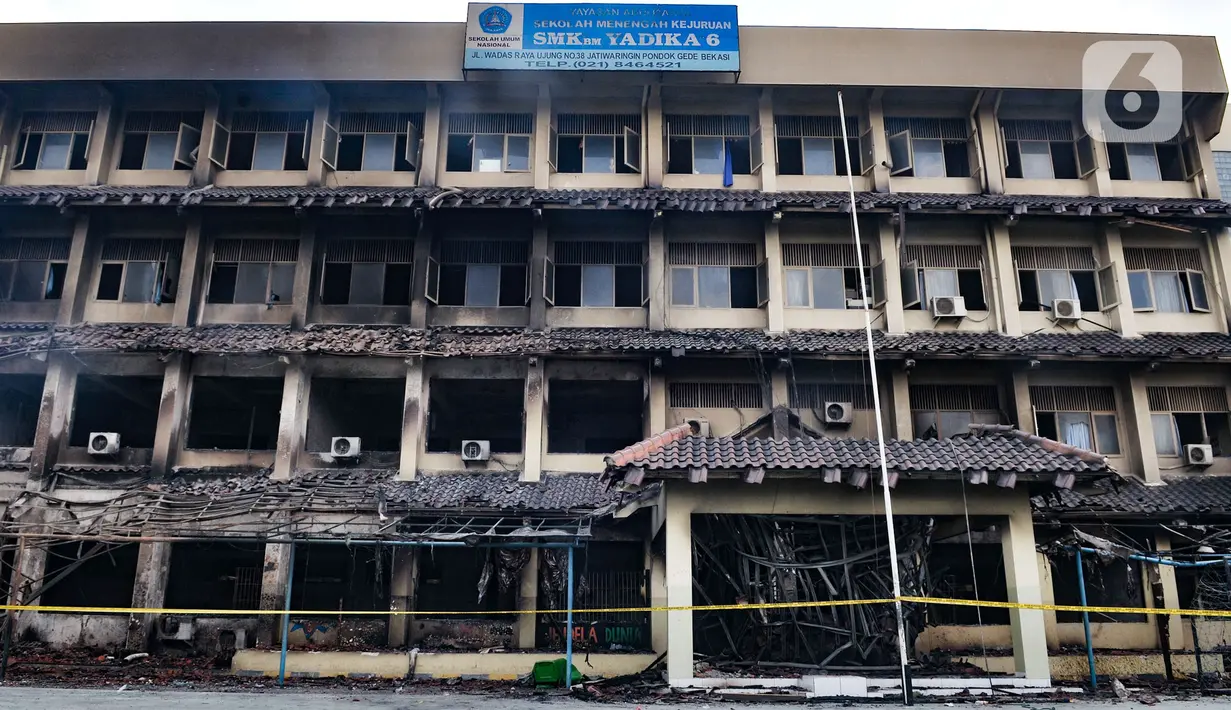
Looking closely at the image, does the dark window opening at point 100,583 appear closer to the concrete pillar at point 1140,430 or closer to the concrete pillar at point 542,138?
the concrete pillar at point 542,138

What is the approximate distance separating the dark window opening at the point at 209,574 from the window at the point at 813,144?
649 inches

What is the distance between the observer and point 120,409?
22.9 m

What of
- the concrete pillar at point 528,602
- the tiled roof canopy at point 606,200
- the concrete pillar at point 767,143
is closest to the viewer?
the concrete pillar at point 528,602

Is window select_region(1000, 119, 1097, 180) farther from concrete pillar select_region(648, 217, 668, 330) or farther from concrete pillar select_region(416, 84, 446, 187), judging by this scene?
concrete pillar select_region(416, 84, 446, 187)

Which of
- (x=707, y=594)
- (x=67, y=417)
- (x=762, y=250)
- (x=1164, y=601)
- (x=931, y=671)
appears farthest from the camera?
(x=762, y=250)

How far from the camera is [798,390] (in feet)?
66.3

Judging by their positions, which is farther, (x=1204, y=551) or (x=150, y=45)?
(x=150, y=45)

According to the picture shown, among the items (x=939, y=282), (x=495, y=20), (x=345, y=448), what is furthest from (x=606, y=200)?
(x=939, y=282)

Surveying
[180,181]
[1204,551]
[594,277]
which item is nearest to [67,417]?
[180,181]

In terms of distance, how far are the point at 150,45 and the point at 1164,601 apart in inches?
1086

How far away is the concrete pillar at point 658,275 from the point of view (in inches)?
808

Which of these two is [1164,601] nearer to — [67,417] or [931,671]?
[931,671]

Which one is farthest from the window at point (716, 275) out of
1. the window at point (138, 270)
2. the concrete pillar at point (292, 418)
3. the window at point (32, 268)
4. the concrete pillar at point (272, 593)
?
the window at point (32, 268)

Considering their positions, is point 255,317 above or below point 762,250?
below
